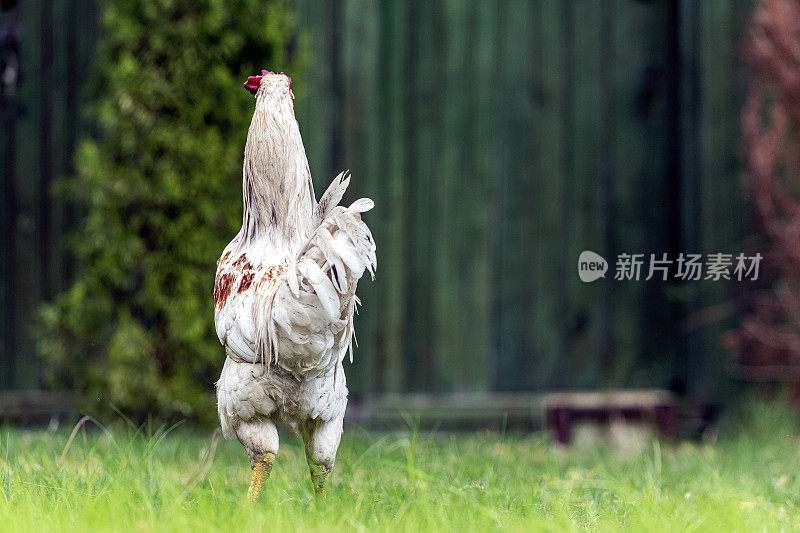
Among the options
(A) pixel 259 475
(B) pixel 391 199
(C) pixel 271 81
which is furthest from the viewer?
(B) pixel 391 199

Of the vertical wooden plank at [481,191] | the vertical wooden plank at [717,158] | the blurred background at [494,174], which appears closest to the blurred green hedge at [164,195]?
the blurred background at [494,174]

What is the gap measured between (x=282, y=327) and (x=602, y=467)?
195 cm

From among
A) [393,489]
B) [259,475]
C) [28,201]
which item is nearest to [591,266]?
[393,489]

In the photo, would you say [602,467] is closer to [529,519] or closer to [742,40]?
[529,519]

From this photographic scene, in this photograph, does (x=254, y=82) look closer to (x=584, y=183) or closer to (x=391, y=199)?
(x=391, y=199)

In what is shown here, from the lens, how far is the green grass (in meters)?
2.49

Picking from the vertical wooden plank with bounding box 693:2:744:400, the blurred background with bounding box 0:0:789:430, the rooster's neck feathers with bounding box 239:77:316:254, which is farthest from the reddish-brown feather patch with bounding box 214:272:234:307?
the vertical wooden plank with bounding box 693:2:744:400

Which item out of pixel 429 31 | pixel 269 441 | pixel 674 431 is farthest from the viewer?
pixel 429 31

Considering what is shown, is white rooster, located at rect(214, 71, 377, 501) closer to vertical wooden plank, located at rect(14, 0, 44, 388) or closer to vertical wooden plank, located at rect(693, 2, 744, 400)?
vertical wooden plank, located at rect(14, 0, 44, 388)

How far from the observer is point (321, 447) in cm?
279

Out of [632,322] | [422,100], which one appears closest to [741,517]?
[632,322]

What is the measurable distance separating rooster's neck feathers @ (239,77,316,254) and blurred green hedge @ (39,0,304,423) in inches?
74.8

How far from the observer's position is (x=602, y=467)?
3799 mm

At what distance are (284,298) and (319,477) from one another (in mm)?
715
